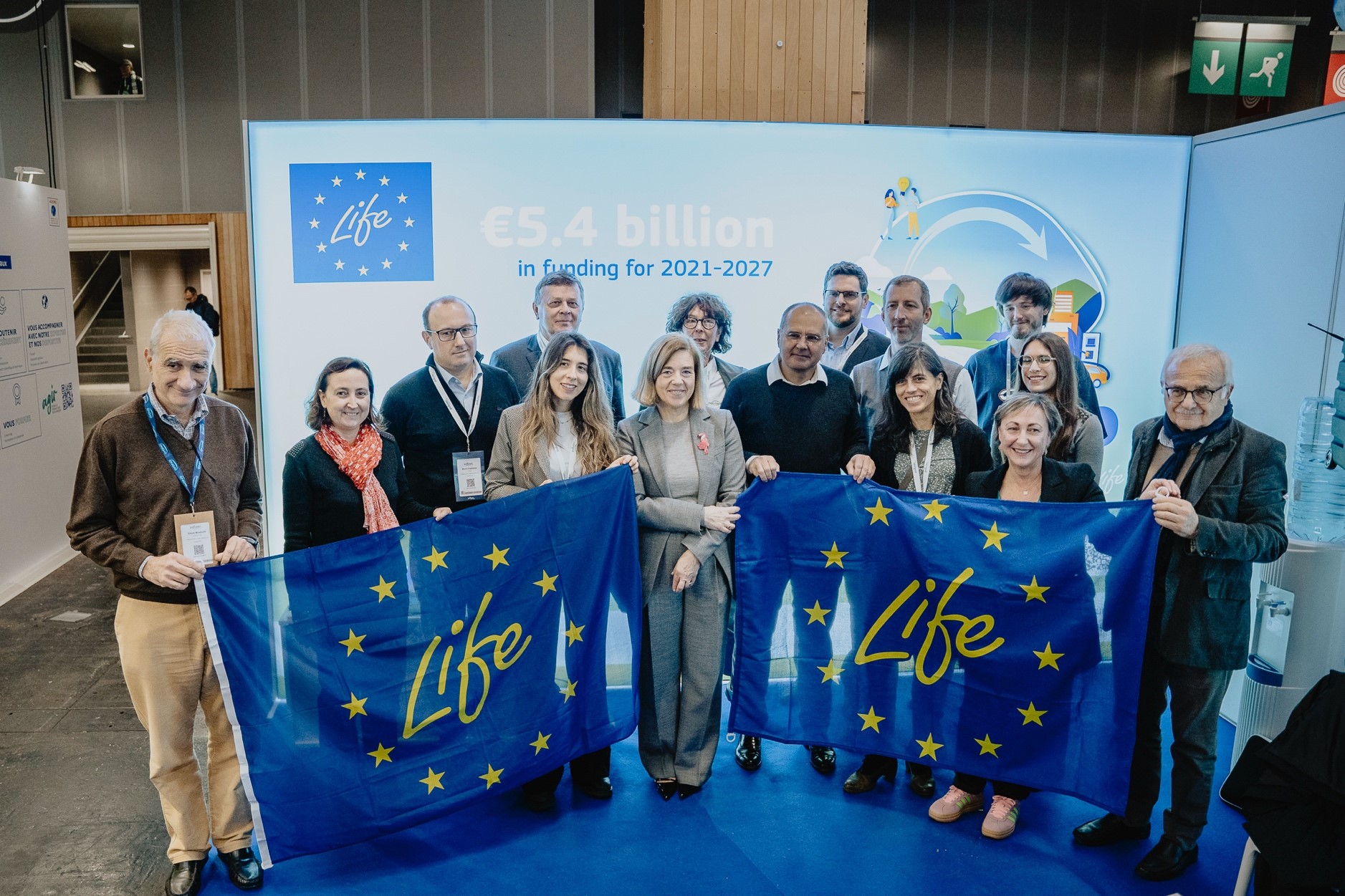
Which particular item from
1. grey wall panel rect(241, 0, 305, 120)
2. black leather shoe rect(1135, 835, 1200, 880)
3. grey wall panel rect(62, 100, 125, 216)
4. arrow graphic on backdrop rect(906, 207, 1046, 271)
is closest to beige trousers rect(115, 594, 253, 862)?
black leather shoe rect(1135, 835, 1200, 880)

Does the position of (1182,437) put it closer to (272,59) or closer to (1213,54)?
(272,59)

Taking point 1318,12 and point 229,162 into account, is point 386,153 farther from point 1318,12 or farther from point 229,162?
point 1318,12

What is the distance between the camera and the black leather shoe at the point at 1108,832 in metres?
3.20

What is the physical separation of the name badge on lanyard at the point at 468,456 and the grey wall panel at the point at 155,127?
279 inches

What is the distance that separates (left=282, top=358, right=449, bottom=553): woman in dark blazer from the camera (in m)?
3.08

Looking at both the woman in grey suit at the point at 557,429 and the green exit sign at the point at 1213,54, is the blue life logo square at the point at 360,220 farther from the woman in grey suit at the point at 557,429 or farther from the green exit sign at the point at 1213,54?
the green exit sign at the point at 1213,54

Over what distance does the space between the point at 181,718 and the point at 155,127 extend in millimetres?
8171

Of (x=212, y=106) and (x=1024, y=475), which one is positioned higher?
(x=212, y=106)

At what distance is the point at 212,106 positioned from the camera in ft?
29.2

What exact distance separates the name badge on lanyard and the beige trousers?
111 cm

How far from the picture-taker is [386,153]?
4266 millimetres

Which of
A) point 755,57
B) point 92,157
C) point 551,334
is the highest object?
point 92,157

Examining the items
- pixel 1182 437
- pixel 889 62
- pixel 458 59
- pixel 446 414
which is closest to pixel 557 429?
pixel 446 414

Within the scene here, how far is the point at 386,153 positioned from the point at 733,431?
2140 mm
